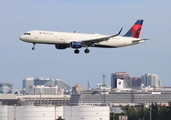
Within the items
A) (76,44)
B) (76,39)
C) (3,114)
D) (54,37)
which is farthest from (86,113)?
(54,37)

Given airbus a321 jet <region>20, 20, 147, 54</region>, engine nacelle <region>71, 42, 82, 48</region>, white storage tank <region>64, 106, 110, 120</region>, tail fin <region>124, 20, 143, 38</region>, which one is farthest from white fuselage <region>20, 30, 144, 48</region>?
white storage tank <region>64, 106, 110, 120</region>

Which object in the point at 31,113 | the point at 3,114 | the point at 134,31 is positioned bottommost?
the point at 3,114

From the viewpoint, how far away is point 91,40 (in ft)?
366

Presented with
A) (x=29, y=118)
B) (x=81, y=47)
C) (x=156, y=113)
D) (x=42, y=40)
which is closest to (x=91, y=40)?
(x=81, y=47)

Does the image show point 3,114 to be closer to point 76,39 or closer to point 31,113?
point 31,113

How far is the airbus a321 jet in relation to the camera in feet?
351

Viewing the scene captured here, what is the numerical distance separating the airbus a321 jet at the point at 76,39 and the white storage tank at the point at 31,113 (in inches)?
626

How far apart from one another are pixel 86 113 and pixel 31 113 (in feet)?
37.8

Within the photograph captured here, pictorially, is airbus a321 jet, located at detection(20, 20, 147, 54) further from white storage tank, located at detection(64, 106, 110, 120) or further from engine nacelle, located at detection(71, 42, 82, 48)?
white storage tank, located at detection(64, 106, 110, 120)

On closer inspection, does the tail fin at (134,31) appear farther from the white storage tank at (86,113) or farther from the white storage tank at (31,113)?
the white storage tank at (31,113)

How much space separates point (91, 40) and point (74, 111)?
21666 millimetres

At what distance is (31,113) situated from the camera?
122m

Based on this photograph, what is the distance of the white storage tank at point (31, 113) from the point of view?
121438 millimetres

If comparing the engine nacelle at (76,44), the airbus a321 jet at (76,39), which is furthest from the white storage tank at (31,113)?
the engine nacelle at (76,44)
